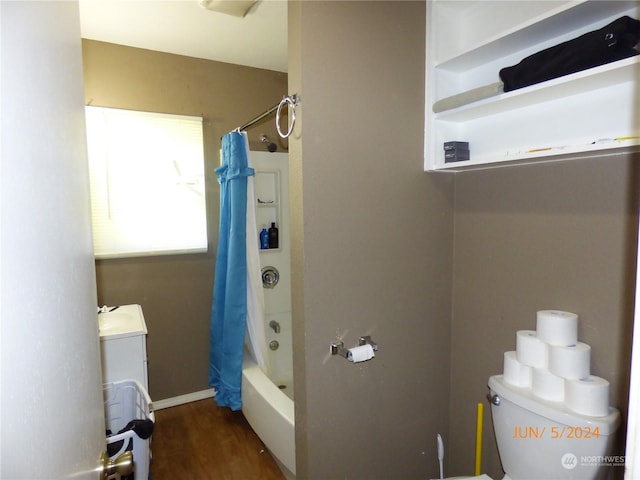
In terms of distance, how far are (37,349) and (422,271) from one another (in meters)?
1.47

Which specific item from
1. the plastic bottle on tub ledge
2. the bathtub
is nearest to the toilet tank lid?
the bathtub

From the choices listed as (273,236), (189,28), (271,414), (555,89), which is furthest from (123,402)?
(555,89)

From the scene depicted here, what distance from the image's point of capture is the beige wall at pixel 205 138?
2502 mm

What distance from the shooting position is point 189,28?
2291 millimetres

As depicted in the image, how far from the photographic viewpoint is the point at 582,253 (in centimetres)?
130

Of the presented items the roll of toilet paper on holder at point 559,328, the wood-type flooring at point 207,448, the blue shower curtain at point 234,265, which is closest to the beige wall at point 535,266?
the roll of toilet paper on holder at point 559,328

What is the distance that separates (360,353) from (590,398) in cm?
78

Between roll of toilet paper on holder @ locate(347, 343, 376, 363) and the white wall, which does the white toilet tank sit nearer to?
roll of toilet paper on holder @ locate(347, 343, 376, 363)

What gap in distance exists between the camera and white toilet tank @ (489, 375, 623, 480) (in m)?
1.14

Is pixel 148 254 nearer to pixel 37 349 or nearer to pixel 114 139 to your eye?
pixel 114 139

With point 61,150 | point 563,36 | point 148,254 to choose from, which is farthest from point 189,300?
point 563,36

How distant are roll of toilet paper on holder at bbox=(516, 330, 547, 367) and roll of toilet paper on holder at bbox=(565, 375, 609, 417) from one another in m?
0.13

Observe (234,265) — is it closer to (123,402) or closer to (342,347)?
(123,402)

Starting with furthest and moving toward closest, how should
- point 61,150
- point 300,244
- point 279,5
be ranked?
1. point 279,5
2. point 300,244
3. point 61,150
